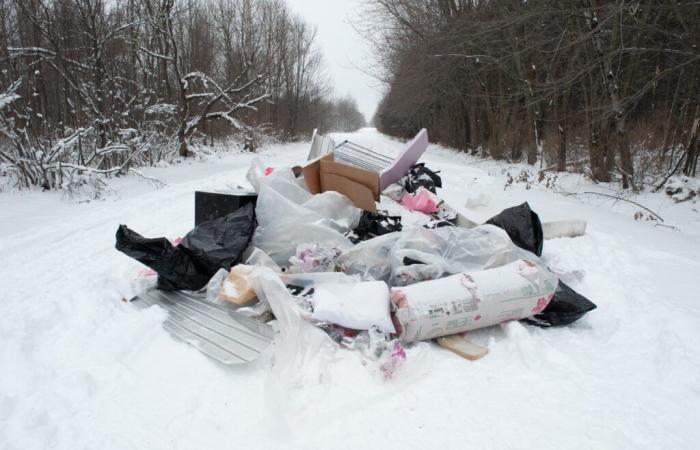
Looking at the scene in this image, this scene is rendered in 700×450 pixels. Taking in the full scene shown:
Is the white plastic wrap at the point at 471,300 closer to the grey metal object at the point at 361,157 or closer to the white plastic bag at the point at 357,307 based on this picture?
the white plastic bag at the point at 357,307

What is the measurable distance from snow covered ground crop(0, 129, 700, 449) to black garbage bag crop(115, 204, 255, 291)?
288 millimetres

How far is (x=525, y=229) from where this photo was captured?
2.62 meters

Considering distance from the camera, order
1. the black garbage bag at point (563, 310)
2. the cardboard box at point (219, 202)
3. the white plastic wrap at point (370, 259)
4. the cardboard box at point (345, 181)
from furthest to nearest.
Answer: the cardboard box at point (345, 181) < the cardboard box at point (219, 202) < the white plastic wrap at point (370, 259) < the black garbage bag at point (563, 310)

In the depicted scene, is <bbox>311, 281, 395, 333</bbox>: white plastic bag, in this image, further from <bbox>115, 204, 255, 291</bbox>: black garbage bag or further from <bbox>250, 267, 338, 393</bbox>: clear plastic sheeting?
<bbox>115, 204, 255, 291</bbox>: black garbage bag

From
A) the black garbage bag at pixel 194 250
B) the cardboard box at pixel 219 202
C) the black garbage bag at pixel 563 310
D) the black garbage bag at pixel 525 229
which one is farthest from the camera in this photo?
the cardboard box at pixel 219 202

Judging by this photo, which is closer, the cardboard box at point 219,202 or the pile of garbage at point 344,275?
the pile of garbage at point 344,275

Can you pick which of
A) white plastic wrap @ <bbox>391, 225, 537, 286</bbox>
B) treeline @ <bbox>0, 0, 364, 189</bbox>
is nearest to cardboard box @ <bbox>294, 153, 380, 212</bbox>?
white plastic wrap @ <bbox>391, 225, 537, 286</bbox>

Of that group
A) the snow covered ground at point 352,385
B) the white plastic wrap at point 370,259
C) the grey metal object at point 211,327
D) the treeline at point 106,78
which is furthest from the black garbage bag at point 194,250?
the treeline at point 106,78

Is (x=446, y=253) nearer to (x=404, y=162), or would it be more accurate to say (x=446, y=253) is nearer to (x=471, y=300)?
(x=471, y=300)

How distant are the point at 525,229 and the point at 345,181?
1479 mm

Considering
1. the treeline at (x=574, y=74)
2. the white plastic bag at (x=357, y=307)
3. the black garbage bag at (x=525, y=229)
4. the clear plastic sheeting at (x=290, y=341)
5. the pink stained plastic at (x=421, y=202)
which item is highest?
the treeline at (x=574, y=74)

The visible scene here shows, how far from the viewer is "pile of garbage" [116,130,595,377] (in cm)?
185

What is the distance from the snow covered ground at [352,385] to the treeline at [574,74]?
4672 millimetres

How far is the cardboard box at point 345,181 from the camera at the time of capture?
122 inches
